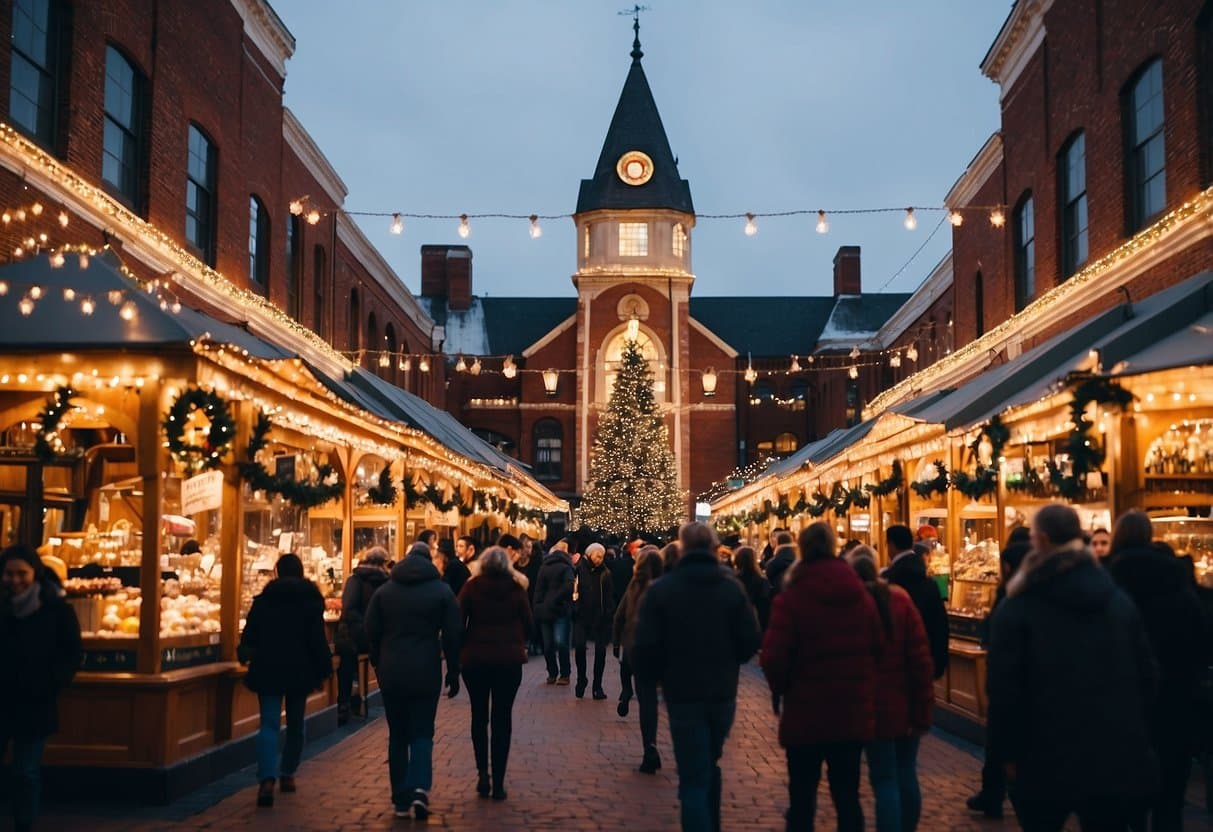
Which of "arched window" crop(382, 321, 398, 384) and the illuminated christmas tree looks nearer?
"arched window" crop(382, 321, 398, 384)

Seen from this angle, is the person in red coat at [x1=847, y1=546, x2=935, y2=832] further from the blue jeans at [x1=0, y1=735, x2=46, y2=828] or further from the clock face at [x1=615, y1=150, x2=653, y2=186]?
the clock face at [x1=615, y1=150, x2=653, y2=186]

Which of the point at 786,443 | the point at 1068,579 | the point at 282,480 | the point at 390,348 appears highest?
the point at 390,348

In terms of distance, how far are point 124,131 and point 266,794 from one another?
32.3ft

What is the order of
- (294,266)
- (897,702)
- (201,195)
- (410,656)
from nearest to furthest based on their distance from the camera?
(897,702)
(410,656)
(201,195)
(294,266)

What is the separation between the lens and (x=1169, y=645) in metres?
7.00

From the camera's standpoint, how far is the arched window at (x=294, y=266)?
25703mm

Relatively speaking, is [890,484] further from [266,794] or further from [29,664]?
[29,664]

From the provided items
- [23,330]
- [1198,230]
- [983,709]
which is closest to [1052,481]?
[983,709]

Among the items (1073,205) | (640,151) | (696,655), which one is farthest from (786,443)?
(696,655)

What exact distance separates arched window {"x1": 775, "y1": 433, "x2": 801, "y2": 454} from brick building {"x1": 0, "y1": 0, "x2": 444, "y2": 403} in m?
31.4

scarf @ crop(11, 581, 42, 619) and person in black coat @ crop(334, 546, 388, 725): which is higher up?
scarf @ crop(11, 581, 42, 619)

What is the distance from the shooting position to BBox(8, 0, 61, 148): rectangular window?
13.0 meters

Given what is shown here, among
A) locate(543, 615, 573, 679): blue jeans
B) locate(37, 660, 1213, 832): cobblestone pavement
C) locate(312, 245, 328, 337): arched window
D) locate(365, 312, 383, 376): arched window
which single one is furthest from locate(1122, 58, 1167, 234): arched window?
locate(365, 312, 383, 376): arched window

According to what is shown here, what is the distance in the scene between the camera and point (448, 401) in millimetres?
56188
